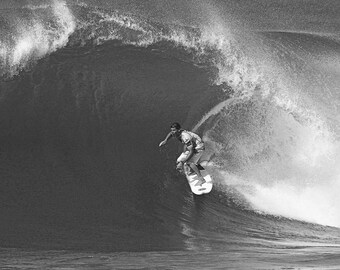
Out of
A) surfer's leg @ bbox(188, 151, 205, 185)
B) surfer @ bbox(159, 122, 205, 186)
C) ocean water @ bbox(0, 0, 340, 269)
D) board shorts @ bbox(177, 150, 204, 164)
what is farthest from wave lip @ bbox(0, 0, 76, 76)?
surfer's leg @ bbox(188, 151, 205, 185)

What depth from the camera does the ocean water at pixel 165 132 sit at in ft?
36.2

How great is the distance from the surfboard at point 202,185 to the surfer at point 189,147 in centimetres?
7

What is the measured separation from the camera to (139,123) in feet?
46.8

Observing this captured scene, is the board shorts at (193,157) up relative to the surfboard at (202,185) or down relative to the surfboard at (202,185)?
up

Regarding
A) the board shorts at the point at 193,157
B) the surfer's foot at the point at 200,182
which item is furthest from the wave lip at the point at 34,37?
the surfer's foot at the point at 200,182

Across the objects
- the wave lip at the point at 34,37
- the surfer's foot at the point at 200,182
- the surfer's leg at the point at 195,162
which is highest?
the wave lip at the point at 34,37

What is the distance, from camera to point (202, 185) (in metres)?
12.9

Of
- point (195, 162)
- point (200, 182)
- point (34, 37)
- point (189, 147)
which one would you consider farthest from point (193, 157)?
point (34, 37)

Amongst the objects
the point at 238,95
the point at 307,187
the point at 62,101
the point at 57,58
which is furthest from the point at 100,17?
the point at 307,187

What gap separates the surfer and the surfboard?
0.24 ft

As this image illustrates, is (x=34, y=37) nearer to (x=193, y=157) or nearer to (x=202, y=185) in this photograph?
(x=193, y=157)

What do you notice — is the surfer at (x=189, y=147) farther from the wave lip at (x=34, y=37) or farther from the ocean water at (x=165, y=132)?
the wave lip at (x=34, y=37)

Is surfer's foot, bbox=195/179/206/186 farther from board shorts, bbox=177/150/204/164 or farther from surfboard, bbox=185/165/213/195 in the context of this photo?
board shorts, bbox=177/150/204/164

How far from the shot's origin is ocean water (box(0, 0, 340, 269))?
1105 cm
